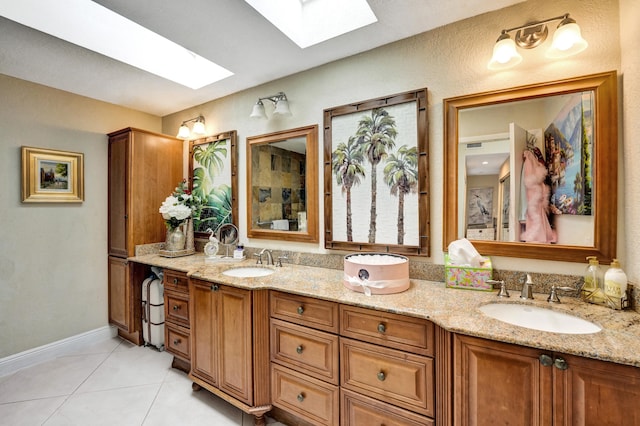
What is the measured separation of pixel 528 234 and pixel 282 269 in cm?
158

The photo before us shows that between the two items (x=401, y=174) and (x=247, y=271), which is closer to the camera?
(x=401, y=174)

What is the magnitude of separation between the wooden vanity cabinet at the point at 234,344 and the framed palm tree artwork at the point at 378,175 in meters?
0.74

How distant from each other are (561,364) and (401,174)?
1197 millimetres

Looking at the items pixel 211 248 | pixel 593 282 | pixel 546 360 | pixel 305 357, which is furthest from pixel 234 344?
pixel 593 282

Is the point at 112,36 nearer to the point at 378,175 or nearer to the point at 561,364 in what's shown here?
the point at 378,175

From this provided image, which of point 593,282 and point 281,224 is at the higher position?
point 281,224

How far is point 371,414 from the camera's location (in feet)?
4.41

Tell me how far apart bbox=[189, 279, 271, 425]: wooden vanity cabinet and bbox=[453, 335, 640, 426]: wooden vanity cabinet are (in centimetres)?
105

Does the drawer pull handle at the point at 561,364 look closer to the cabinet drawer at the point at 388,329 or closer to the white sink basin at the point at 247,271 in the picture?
the cabinet drawer at the point at 388,329

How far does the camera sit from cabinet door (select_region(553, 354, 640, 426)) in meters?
0.87

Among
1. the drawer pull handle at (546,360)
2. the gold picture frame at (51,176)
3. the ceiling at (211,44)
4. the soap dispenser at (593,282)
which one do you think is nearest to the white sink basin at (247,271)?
the ceiling at (211,44)

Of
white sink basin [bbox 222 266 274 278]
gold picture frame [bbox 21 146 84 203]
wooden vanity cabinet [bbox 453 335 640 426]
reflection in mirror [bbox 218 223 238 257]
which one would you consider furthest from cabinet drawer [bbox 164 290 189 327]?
wooden vanity cabinet [bbox 453 335 640 426]

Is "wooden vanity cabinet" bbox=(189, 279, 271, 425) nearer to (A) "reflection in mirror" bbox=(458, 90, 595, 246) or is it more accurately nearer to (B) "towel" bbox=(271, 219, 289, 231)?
(B) "towel" bbox=(271, 219, 289, 231)

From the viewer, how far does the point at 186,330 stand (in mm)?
2197
